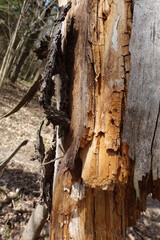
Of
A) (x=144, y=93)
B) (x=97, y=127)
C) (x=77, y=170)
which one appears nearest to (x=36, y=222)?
(x=77, y=170)

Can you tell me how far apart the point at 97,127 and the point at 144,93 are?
25 centimetres

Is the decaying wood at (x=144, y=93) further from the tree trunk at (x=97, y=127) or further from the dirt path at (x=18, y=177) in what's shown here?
the dirt path at (x=18, y=177)

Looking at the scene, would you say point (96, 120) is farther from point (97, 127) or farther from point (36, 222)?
point (36, 222)

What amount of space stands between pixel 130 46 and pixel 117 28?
4.2 inches

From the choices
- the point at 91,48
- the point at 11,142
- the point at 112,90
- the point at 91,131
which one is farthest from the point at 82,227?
the point at 11,142

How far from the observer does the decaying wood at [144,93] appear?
836 mm

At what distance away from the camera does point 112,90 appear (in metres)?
0.88

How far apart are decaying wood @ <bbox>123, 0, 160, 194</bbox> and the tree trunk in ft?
0.06

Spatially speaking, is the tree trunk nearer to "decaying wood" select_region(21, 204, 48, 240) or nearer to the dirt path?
the dirt path

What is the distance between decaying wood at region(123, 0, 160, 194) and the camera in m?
0.84

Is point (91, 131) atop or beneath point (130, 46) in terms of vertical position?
beneath

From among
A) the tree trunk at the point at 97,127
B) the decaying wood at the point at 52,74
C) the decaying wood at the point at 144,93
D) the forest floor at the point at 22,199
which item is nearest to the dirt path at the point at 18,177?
the forest floor at the point at 22,199

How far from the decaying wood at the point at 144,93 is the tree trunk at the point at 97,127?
0.7 inches

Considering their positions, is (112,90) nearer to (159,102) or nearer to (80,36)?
(159,102)
